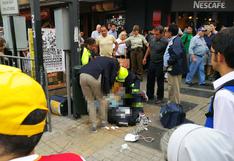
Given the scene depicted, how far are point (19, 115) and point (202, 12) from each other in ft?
34.6

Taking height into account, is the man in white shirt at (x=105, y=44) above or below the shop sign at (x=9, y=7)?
below

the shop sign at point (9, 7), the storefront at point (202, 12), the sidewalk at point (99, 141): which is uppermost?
the storefront at point (202, 12)

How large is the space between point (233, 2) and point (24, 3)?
11.5 m

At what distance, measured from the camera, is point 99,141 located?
4.53 meters

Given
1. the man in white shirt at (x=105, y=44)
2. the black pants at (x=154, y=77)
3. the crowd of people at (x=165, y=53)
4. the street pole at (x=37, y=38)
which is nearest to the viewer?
the street pole at (x=37, y=38)

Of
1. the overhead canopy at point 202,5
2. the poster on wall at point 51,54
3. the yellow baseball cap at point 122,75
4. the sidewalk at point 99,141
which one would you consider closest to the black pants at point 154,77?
the sidewalk at point 99,141

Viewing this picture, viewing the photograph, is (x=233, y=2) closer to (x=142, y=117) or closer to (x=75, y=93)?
(x=142, y=117)

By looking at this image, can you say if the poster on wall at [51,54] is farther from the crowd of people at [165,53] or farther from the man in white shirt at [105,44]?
the man in white shirt at [105,44]

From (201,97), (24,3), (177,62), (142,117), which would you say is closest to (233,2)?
(201,97)

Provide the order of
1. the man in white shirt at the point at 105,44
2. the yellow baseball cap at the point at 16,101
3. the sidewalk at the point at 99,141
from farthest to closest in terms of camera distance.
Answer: the man in white shirt at the point at 105,44 < the sidewalk at the point at 99,141 < the yellow baseball cap at the point at 16,101

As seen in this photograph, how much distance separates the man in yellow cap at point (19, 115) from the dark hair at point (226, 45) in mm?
1228

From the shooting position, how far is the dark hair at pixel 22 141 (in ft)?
3.21

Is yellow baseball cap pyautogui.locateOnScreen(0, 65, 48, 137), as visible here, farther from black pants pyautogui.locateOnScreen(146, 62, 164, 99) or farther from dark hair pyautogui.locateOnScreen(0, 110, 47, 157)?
black pants pyautogui.locateOnScreen(146, 62, 164, 99)

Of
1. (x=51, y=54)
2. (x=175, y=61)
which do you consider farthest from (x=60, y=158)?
(x=51, y=54)
